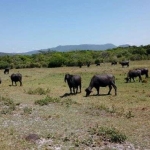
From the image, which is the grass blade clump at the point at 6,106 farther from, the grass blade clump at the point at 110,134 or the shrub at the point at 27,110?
the grass blade clump at the point at 110,134

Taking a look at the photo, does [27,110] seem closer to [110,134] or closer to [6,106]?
[6,106]

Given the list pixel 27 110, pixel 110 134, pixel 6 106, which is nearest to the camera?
pixel 110 134

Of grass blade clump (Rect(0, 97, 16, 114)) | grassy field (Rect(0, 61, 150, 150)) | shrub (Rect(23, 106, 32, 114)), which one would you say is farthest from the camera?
grass blade clump (Rect(0, 97, 16, 114))

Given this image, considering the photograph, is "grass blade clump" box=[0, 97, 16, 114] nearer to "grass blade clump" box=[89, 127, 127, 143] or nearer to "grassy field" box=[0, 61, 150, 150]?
"grassy field" box=[0, 61, 150, 150]

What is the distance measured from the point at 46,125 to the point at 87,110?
3.96m

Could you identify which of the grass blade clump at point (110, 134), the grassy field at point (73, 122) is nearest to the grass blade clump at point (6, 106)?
the grassy field at point (73, 122)

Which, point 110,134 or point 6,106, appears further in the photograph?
point 6,106

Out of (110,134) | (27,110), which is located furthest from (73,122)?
(27,110)

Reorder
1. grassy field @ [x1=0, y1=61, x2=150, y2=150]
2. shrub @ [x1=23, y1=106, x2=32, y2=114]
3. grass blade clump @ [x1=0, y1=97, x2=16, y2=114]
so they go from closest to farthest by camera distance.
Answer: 1. grassy field @ [x1=0, y1=61, x2=150, y2=150]
2. shrub @ [x1=23, y1=106, x2=32, y2=114]
3. grass blade clump @ [x1=0, y1=97, x2=16, y2=114]

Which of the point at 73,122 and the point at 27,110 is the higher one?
the point at 27,110

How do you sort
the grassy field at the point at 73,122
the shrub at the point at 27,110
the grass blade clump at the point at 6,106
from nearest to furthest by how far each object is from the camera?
1. the grassy field at the point at 73,122
2. the shrub at the point at 27,110
3. the grass blade clump at the point at 6,106

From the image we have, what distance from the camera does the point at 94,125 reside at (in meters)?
14.4

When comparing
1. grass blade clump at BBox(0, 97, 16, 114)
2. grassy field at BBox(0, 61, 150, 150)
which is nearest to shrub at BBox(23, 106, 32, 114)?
grassy field at BBox(0, 61, 150, 150)

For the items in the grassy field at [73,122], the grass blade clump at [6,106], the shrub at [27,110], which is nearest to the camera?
the grassy field at [73,122]
